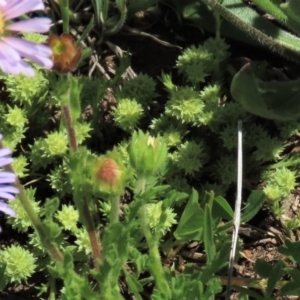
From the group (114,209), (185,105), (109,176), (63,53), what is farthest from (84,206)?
(185,105)

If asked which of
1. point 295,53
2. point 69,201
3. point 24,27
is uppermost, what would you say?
point 24,27

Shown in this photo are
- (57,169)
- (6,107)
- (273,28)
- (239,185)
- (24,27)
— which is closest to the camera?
(24,27)

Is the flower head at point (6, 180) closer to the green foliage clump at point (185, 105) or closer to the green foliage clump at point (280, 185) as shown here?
the green foliage clump at point (185, 105)

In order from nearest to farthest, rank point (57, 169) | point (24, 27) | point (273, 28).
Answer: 1. point (24, 27)
2. point (57, 169)
3. point (273, 28)

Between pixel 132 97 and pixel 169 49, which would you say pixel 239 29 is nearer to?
pixel 169 49

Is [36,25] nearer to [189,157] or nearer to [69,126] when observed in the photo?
[69,126]

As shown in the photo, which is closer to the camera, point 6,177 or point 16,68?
point 16,68

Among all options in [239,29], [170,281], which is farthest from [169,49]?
[170,281]
